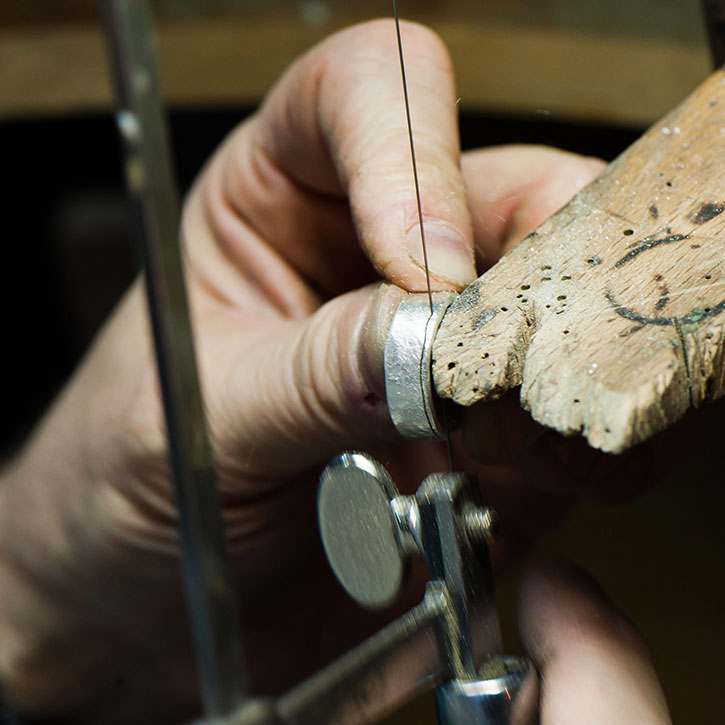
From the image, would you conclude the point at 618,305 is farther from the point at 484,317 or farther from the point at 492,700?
the point at 492,700

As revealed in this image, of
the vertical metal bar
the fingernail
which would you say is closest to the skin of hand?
the fingernail

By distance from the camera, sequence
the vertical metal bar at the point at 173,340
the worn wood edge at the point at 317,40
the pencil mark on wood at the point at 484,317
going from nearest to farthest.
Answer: the vertical metal bar at the point at 173,340
the pencil mark on wood at the point at 484,317
the worn wood edge at the point at 317,40

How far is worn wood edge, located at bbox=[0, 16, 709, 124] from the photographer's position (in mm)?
616

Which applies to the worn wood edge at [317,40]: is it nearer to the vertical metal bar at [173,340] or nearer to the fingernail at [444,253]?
the fingernail at [444,253]

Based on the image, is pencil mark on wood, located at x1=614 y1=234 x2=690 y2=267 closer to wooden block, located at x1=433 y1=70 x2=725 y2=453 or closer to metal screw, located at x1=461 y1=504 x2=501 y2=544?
wooden block, located at x1=433 y1=70 x2=725 y2=453

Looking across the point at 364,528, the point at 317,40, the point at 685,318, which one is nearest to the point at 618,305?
the point at 685,318

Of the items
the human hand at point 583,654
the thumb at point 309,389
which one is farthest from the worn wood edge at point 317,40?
the human hand at point 583,654

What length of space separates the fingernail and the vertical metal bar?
0.51 ft

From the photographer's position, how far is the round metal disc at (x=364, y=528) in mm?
332

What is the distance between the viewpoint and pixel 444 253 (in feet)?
1.29

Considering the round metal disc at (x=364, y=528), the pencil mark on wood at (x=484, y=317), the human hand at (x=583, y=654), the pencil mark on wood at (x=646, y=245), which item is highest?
the pencil mark on wood at (x=646, y=245)

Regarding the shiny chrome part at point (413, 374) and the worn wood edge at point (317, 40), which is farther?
the worn wood edge at point (317, 40)

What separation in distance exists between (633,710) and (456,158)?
0.26 meters

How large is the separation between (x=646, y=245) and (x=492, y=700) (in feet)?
0.62
